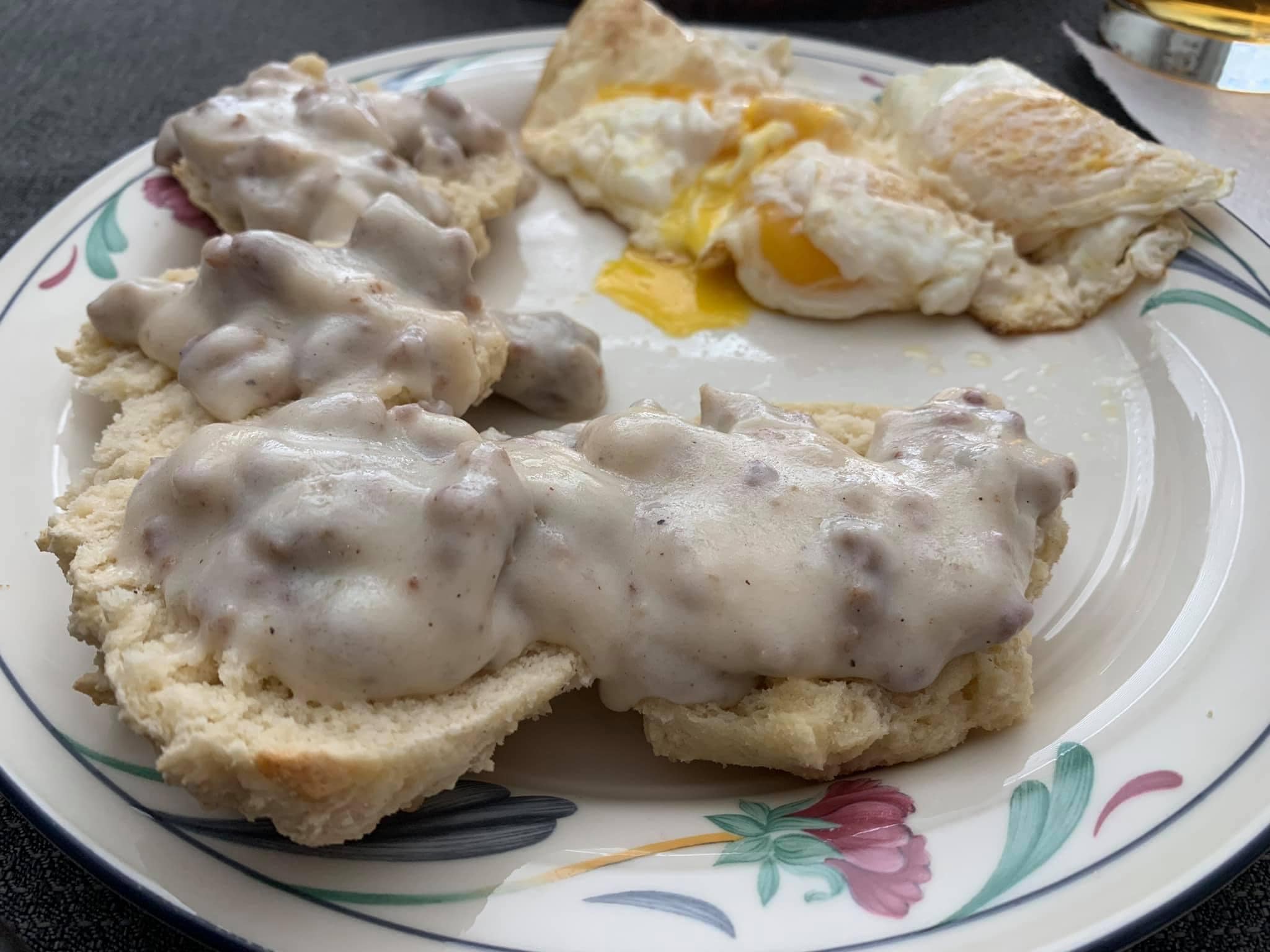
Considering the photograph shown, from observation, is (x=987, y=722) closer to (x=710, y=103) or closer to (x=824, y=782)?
(x=824, y=782)

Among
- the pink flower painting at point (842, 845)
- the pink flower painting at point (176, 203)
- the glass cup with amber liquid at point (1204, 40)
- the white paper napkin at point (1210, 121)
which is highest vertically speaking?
the glass cup with amber liquid at point (1204, 40)

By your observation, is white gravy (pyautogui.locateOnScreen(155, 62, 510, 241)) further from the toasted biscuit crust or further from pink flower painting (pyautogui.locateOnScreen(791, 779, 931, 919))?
pink flower painting (pyautogui.locateOnScreen(791, 779, 931, 919))

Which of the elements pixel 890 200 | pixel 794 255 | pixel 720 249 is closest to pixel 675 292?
pixel 720 249

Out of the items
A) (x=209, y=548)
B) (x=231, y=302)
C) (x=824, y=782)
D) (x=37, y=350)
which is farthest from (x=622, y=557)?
(x=37, y=350)

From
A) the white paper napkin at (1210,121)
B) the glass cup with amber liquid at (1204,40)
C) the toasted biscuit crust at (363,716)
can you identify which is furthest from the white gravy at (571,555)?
the glass cup with amber liquid at (1204,40)

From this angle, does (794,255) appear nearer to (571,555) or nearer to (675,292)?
(675,292)

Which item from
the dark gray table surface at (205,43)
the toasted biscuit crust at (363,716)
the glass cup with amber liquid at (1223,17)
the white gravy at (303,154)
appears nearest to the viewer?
the toasted biscuit crust at (363,716)

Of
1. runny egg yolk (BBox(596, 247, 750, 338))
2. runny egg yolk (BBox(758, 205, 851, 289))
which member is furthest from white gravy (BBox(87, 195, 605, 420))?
runny egg yolk (BBox(758, 205, 851, 289))

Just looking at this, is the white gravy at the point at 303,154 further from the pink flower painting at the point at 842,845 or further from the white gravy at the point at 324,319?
the pink flower painting at the point at 842,845
